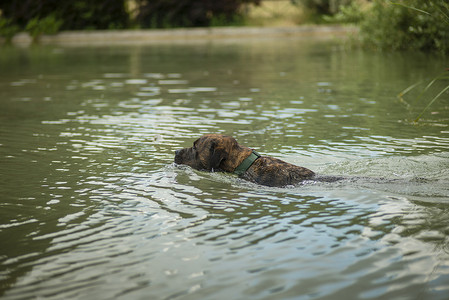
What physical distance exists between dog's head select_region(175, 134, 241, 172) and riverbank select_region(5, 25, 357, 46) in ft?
108

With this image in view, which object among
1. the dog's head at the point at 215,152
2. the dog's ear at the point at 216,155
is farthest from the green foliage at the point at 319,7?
the dog's ear at the point at 216,155

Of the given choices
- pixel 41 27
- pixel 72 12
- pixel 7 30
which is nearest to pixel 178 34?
pixel 72 12

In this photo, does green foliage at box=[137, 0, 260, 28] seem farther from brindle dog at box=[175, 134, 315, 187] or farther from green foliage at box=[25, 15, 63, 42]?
brindle dog at box=[175, 134, 315, 187]

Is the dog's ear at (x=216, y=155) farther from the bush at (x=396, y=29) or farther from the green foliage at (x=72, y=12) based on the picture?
the green foliage at (x=72, y=12)

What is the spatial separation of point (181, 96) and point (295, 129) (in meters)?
5.24

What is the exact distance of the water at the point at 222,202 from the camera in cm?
459

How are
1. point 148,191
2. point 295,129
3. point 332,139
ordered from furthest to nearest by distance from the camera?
point 295,129 < point 332,139 < point 148,191

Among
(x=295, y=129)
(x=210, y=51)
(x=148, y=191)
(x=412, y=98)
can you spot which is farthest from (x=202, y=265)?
(x=210, y=51)

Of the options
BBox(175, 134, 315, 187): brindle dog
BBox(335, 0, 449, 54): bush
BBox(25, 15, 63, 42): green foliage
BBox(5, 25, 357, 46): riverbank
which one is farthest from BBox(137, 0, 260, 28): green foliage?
BBox(175, 134, 315, 187): brindle dog

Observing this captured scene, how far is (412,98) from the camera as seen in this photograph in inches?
537

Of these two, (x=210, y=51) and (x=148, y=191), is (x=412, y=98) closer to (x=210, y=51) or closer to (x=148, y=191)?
(x=148, y=191)

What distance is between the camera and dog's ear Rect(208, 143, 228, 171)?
23.5 ft

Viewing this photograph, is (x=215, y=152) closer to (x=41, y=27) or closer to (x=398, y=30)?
(x=398, y=30)

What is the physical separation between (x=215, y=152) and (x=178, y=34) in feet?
112
